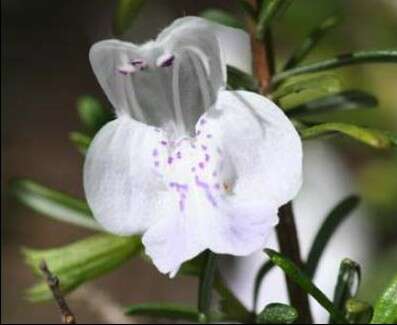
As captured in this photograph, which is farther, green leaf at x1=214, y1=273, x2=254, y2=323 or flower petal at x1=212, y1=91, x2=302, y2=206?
green leaf at x1=214, y1=273, x2=254, y2=323

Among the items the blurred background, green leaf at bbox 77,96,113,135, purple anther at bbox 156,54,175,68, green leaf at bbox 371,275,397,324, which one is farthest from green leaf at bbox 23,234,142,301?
the blurred background

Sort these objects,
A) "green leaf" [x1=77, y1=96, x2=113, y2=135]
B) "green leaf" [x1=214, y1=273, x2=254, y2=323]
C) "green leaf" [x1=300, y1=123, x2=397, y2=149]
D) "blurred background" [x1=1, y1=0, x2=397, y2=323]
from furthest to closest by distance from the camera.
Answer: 1. "blurred background" [x1=1, y1=0, x2=397, y2=323]
2. "green leaf" [x1=77, y1=96, x2=113, y2=135]
3. "green leaf" [x1=214, y1=273, x2=254, y2=323]
4. "green leaf" [x1=300, y1=123, x2=397, y2=149]

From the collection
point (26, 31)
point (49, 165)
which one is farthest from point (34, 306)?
point (26, 31)

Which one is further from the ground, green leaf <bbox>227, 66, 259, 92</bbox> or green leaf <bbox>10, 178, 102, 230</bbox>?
green leaf <bbox>227, 66, 259, 92</bbox>

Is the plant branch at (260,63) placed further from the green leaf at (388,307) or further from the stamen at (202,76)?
the green leaf at (388,307)

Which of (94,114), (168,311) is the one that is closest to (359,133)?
(168,311)

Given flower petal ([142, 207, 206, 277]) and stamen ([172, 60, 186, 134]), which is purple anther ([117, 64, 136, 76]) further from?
flower petal ([142, 207, 206, 277])
